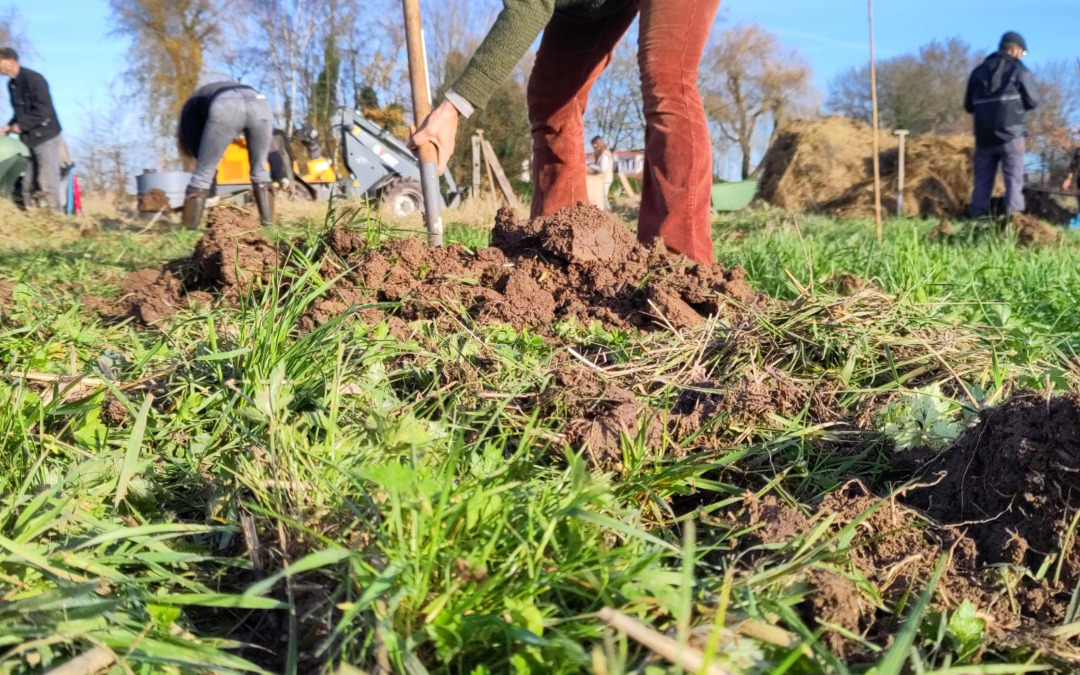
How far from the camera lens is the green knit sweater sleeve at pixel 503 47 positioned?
2.84 metres

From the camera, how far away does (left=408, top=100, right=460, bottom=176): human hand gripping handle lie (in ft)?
9.50

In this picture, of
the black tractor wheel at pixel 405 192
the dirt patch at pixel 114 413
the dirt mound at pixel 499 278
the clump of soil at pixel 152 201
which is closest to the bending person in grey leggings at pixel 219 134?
the black tractor wheel at pixel 405 192

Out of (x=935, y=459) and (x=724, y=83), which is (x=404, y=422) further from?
(x=724, y=83)

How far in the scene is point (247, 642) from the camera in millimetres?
1088

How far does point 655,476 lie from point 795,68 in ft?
109

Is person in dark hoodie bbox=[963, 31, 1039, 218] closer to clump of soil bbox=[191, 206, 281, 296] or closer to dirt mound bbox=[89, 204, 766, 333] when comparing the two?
dirt mound bbox=[89, 204, 766, 333]

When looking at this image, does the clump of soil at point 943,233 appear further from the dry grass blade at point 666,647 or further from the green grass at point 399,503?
the dry grass blade at point 666,647

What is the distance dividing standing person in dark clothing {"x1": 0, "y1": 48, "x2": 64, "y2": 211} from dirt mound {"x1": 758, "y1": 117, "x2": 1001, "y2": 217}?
11.1 m

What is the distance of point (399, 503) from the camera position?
1031mm

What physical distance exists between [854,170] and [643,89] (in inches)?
463

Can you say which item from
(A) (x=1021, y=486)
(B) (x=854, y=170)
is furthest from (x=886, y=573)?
(B) (x=854, y=170)

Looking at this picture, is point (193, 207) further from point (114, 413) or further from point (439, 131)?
point (114, 413)

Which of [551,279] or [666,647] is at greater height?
[551,279]

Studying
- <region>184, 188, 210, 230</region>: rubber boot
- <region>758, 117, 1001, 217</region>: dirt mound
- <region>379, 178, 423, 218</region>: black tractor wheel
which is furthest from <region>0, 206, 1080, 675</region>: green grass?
<region>758, 117, 1001, 217</region>: dirt mound
